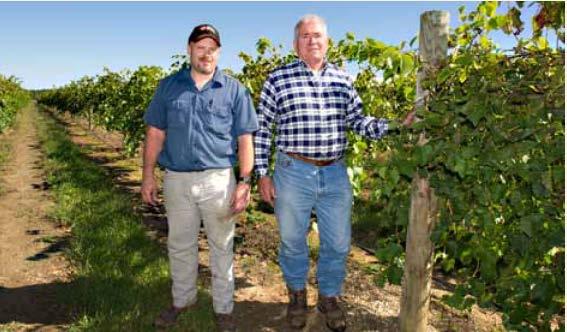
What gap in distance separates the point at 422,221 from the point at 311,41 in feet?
4.62

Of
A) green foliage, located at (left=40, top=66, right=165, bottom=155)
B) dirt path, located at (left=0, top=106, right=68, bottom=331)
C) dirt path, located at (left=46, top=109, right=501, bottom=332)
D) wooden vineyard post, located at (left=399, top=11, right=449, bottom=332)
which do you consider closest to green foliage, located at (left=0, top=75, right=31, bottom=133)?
green foliage, located at (left=40, top=66, right=165, bottom=155)

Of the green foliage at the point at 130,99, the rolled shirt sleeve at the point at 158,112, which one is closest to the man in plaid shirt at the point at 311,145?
the rolled shirt sleeve at the point at 158,112

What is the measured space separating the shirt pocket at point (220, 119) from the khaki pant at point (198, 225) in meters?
0.28

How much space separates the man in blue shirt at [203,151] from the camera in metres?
3.53

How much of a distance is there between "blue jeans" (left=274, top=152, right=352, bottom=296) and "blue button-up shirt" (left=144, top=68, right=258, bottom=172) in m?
0.41

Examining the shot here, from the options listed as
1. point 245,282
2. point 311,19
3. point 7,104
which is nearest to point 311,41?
point 311,19

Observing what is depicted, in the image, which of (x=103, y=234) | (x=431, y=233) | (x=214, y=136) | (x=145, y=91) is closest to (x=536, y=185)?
(x=431, y=233)

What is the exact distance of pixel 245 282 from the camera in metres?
4.88

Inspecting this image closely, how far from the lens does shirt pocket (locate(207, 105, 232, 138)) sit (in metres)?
3.53

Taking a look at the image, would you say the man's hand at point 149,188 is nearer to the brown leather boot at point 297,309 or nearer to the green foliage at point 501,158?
the brown leather boot at point 297,309

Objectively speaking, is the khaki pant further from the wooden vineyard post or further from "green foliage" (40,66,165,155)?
"green foliage" (40,66,165,155)

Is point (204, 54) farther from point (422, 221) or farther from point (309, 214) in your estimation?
point (422, 221)

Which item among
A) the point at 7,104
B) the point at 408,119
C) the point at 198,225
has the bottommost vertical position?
the point at 198,225

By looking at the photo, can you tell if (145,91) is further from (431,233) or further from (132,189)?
(431,233)
